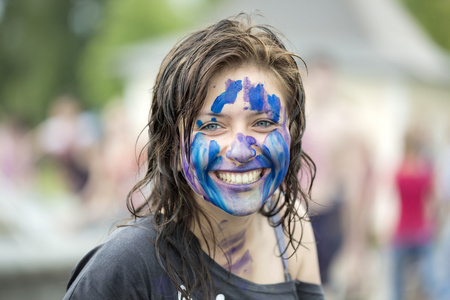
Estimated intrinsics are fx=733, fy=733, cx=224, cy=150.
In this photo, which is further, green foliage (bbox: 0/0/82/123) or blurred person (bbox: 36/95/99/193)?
green foliage (bbox: 0/0/82/123)

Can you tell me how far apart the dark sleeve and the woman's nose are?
0.35 m

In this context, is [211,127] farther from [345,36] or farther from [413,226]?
[345,36]

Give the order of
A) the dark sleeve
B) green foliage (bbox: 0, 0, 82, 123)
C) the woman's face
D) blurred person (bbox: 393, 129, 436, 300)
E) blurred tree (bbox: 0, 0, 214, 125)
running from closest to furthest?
1. the dark sleeve
2. the woman's face
3. blurred person (bbox: 393, 129, 436, 300)
4. green foliage (bbox: 0, 0, 82, 123)
5. blurred tree (bbox: 0, 0, 214, 125)

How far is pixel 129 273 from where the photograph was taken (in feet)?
6.96

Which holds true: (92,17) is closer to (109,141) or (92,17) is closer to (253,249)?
(109,141)

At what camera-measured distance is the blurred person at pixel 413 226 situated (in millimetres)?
7379

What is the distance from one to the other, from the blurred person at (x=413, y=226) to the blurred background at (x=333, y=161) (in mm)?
11

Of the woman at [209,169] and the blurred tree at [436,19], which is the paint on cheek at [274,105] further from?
the blurred tree at [436,19]

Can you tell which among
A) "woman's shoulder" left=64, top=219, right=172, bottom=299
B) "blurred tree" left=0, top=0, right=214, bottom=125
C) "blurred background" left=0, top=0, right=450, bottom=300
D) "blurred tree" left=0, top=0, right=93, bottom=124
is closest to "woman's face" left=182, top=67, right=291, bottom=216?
"woman's shoulder" left=64, top=219, right=172, bottom=299

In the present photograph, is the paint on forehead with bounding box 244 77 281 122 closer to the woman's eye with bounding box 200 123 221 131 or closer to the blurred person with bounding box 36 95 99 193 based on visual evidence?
the woman's eye with bounding box 200 123 221 131

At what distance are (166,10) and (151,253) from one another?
38.2 m

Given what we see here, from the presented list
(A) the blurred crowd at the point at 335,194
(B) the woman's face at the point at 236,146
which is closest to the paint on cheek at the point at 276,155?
(B) the woman's face at the point at 236,146

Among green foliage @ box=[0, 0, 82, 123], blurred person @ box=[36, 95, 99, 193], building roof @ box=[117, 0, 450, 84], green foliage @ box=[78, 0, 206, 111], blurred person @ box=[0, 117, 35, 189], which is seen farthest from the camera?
green foliage @ box=[78, 0, 206, 111]

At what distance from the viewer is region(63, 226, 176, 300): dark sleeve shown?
2090 mm
